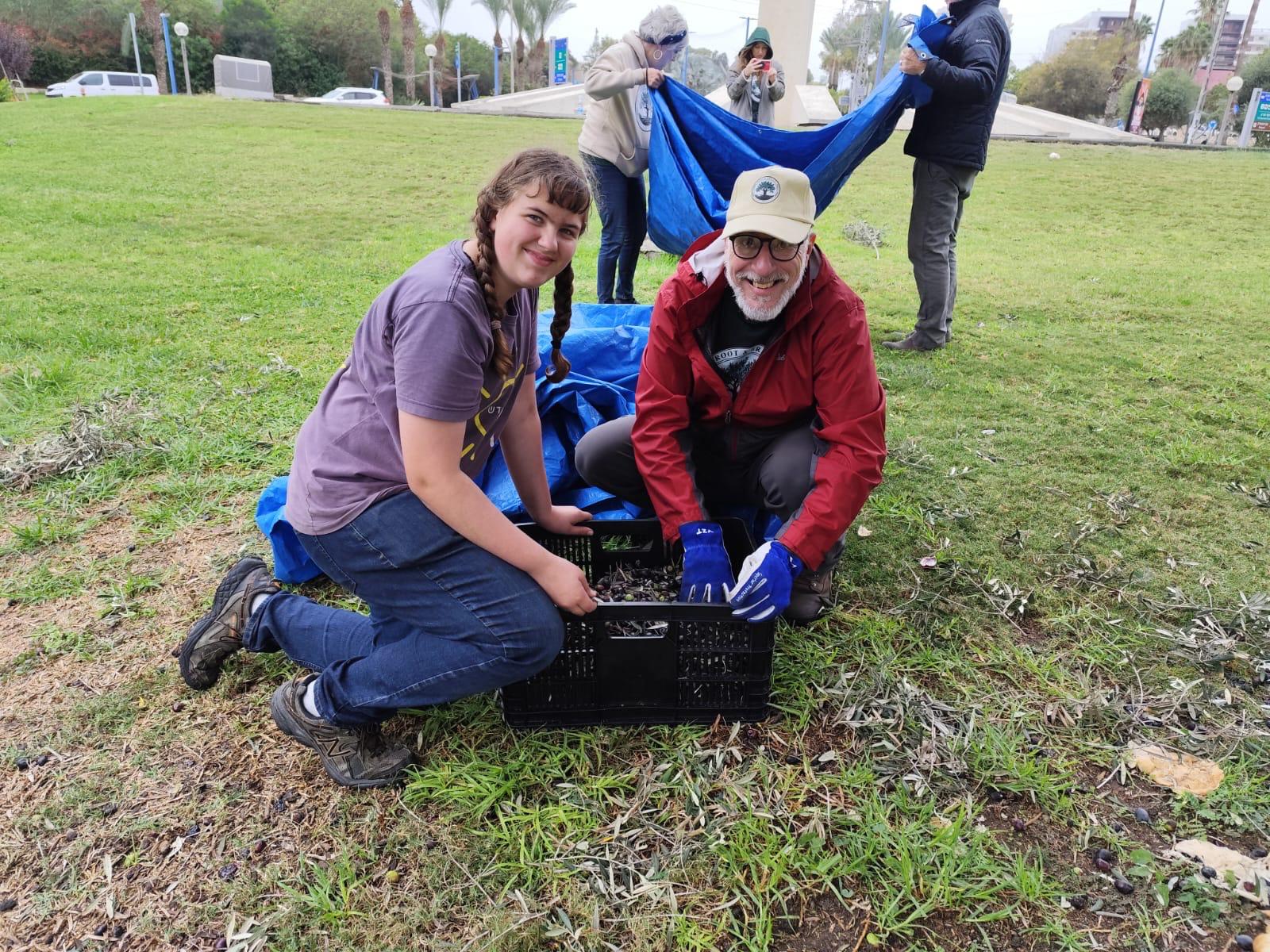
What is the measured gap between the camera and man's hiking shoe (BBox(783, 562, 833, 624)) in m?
2.47

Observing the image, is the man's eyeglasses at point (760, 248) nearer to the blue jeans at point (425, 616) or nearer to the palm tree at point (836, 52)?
the blue jeans at point (425, 616)

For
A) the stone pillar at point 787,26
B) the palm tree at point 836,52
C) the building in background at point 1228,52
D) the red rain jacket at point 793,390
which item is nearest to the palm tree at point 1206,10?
the building in background at point 1228,52

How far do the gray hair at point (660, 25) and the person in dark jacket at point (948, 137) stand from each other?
131 centimetres

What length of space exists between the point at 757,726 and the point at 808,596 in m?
0.50

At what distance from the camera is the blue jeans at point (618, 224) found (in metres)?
4.95

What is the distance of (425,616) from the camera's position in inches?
72.8

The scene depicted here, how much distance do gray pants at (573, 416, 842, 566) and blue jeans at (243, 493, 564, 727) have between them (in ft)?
2.64

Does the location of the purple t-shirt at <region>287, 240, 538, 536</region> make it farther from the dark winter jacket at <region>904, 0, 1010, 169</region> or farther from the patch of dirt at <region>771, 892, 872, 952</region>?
the dark winter jacket at <region>904, 0, 1010, 169</region>

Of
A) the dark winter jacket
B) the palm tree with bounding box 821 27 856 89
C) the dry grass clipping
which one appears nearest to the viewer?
the dry grass clipping

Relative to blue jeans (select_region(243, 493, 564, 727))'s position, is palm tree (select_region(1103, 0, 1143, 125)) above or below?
above

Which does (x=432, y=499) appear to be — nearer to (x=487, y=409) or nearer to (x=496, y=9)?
(x=487, y=409)

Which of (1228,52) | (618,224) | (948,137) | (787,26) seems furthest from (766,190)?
(1228,52)

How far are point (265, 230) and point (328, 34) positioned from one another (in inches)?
1731

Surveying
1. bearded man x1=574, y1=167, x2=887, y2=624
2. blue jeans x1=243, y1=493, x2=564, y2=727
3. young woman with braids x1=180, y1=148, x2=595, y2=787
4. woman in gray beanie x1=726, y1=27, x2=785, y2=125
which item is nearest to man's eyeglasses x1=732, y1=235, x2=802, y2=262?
bearded man x1=574, y1=167, x2=887, y2=624
